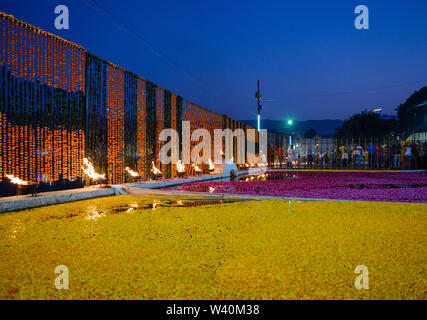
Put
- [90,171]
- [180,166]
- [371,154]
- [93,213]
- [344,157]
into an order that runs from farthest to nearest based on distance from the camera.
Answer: [344,157], [371,154], [180,166], [90,171], [93,213]

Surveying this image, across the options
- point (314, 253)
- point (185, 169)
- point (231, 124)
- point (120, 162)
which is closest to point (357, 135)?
point (231, 124)

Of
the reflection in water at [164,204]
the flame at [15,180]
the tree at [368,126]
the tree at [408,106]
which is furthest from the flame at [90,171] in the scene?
the tree at [408,106]

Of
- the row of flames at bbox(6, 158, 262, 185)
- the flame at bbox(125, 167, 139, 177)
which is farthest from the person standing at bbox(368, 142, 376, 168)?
the flame at bbox(125, 167, 139, 177)

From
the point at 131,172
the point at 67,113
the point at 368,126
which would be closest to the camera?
the point at 67,113

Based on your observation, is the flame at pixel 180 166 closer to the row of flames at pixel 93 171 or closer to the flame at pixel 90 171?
the row of flames at pixel 93 171

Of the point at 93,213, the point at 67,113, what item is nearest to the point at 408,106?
the point at 67,113

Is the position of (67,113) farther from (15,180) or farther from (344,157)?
(344,157)

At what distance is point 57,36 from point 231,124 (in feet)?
38.3

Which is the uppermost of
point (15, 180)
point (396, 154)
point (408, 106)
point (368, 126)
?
point (408, 106)

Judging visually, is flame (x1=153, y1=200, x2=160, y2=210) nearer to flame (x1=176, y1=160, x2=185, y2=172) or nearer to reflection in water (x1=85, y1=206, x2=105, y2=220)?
reflection in water (x1=85, y1=206, x2=105, y2=220)

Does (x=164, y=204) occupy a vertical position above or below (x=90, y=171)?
below

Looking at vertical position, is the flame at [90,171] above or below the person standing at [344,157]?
below
